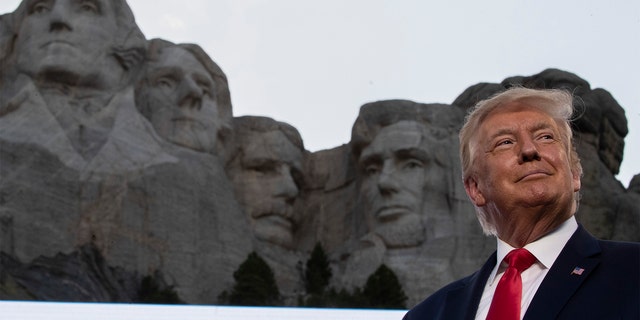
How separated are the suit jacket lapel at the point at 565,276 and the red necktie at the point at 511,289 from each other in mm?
24

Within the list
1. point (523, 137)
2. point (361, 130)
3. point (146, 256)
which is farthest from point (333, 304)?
point (523, 137)

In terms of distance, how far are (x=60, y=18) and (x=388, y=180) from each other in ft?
8.79

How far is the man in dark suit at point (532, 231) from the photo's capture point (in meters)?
1.49

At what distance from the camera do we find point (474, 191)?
1678 mm

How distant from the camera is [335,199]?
977cm

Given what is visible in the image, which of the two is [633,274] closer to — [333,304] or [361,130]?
[333,304]

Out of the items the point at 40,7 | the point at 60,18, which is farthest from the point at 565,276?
the point at 40,7

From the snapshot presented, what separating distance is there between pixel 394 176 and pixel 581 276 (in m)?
7.60

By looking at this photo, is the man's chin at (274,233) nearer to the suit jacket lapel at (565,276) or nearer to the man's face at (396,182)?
the man's face at (396,182)

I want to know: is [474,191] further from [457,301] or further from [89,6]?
[89,6]

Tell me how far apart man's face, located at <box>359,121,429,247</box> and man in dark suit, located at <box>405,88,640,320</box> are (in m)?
7.19

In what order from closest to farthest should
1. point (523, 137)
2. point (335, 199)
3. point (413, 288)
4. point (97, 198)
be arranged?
point (523, 137), point (97, 198), point (413, 288), point (335, 199)

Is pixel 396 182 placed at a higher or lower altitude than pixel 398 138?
lower

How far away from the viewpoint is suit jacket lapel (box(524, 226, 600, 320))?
149cm
